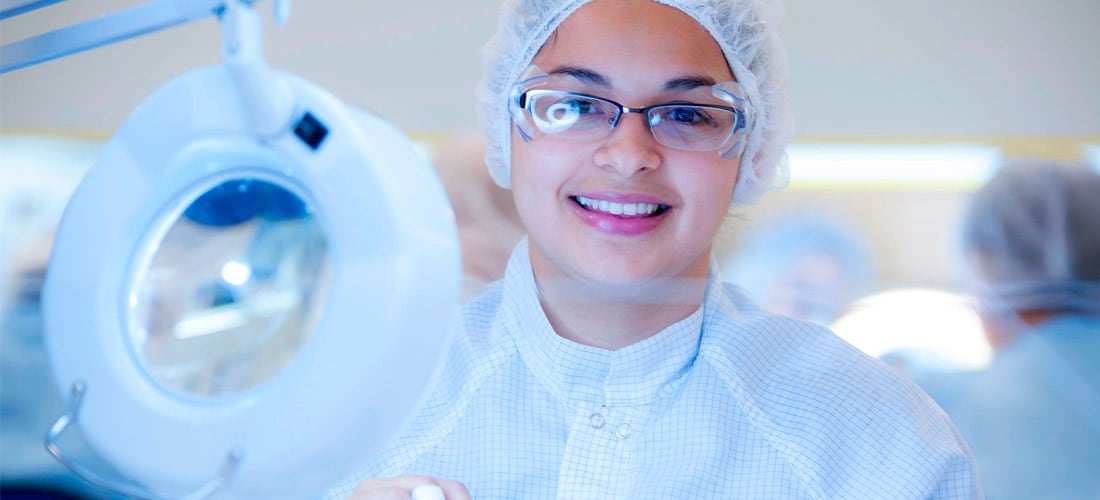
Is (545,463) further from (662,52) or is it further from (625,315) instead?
(662,52)

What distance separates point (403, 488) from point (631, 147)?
1.15ft

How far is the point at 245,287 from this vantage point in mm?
720

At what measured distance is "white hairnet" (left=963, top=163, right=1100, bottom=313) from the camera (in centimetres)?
100

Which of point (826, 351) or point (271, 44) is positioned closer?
point (271, 44)

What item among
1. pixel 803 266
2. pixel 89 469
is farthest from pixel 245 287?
pixel 803 266

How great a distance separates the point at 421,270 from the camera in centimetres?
64

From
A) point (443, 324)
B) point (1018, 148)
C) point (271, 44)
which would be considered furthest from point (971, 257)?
point (271, 44)

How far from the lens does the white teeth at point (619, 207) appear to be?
0.95 meters

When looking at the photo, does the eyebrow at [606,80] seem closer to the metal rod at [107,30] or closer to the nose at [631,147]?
the nose at [631,147]

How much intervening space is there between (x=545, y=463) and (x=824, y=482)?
10.6 inches

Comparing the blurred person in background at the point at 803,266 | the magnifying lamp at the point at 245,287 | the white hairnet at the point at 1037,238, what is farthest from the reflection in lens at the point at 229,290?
the white hairnet at the point at 1037,238

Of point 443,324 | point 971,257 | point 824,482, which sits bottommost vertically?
point 824,482

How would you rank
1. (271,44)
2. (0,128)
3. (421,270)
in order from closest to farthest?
(421,270), (271,44), (0,128)

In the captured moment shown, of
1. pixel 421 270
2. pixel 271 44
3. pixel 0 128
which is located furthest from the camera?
pixel 0 128
